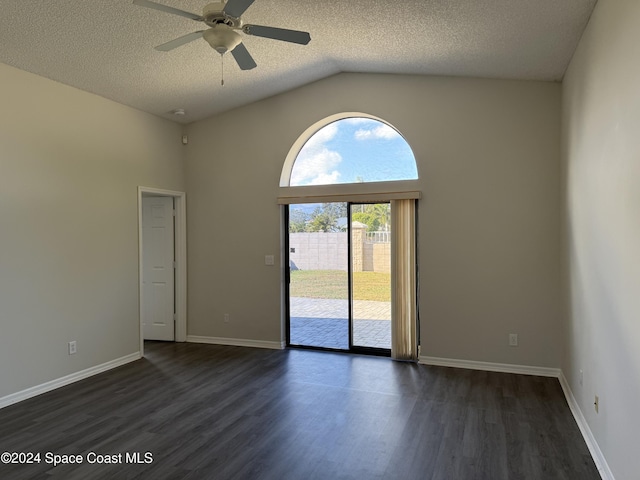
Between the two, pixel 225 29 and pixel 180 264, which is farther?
pixel 180 264

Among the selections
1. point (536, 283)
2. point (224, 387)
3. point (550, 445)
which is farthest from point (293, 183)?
point (550, 445)

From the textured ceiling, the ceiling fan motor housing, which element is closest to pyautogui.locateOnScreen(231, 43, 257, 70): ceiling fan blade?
the ceiling fan motor housing

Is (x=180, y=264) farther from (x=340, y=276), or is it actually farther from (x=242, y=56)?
(x=242, y=56)

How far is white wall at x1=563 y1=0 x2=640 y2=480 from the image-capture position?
6.89ft

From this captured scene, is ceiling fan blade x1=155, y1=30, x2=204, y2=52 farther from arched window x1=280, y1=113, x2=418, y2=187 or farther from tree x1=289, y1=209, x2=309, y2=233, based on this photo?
tree x1=289, y1=209, x2=309, y2=233

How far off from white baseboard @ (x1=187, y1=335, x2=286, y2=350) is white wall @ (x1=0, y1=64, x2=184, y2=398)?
92 cm

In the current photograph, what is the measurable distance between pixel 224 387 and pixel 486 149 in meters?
3.56

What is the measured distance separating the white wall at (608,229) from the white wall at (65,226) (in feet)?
14.6

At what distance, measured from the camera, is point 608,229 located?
253 centimetres

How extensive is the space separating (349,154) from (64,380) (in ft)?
12.6

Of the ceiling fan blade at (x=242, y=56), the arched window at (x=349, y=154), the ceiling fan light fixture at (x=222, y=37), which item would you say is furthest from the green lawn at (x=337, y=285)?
the ceiling fan light fixture at (x=222, y=37)

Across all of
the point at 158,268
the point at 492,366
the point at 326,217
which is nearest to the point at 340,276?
the point at 326,217

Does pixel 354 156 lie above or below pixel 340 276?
above

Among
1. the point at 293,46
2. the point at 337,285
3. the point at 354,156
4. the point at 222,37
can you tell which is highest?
the point at 293,46
